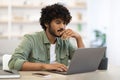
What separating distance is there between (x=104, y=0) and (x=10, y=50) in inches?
108

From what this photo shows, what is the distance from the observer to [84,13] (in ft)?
21.3

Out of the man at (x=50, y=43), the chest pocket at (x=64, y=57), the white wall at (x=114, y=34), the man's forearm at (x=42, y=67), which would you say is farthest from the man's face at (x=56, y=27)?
the white wall at (x=114, y=34)

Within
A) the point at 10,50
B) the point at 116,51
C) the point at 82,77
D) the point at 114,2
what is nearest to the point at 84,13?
the point at 114,2

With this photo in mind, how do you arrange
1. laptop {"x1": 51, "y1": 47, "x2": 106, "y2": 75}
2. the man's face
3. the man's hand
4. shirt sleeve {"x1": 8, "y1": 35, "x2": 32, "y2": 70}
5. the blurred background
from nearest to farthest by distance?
laptop {"x1": 51, "y1": 47, "x2": 106, "y2": 75}, the man's hand, shirt sleeve {"x1": 8, "y1": 35, "x2": 32, "y2": 70}, the man's face, the blurred background

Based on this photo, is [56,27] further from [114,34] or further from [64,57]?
[114,34]

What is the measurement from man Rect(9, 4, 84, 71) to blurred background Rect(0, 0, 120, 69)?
11.3 ft

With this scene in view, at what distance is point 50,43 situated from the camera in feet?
8.20

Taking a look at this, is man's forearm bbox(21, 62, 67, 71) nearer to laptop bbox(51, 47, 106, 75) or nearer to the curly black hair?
laptop bbox(51, 47, 106, 75)

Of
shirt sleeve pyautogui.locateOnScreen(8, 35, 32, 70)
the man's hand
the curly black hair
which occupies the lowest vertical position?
the man's hand

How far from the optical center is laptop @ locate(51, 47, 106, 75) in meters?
1.89

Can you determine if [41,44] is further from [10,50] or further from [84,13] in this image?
[84,13]

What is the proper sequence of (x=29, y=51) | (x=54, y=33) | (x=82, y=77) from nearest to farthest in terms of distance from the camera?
(x=82, y=77) → (x=29, y=51) → (x=54, y=33)

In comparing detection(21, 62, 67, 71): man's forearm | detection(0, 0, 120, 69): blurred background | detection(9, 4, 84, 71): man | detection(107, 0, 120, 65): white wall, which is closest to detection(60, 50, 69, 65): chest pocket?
detection(9, 4, 84, 71): man

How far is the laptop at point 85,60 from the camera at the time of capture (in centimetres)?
189
